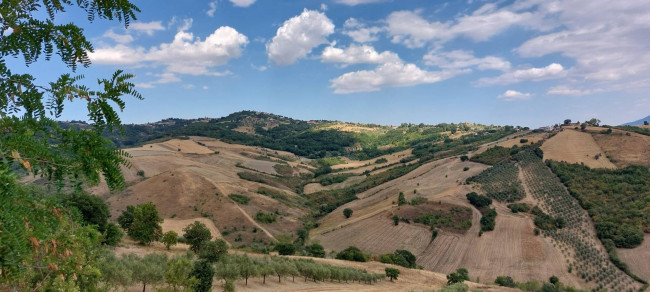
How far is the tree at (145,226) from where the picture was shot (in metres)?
45.4

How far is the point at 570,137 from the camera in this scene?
121 metres

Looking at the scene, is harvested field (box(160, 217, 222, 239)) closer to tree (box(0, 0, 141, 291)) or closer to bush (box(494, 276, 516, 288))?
bush (box(494, 276, 516, 288))

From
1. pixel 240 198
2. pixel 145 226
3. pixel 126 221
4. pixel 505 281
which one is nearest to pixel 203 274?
pixel 145 226

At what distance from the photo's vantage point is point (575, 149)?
109938mm

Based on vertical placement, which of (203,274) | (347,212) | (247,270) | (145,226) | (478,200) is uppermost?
(203,274)

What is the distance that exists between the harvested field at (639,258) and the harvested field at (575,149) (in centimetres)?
4144

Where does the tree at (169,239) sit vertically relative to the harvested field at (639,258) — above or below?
above

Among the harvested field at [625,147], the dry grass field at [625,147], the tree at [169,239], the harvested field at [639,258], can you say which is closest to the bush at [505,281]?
the harvested field at [639,258]

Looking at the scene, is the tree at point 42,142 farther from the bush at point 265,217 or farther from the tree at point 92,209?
the bush at point 265,217

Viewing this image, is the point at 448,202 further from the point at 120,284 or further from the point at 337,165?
the point at 337,165

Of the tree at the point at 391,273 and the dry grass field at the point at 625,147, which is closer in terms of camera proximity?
the tree at the point at 391,273

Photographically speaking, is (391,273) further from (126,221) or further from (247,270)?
(126,221)

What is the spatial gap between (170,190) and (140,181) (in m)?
15.5

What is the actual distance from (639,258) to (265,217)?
70.4 m
